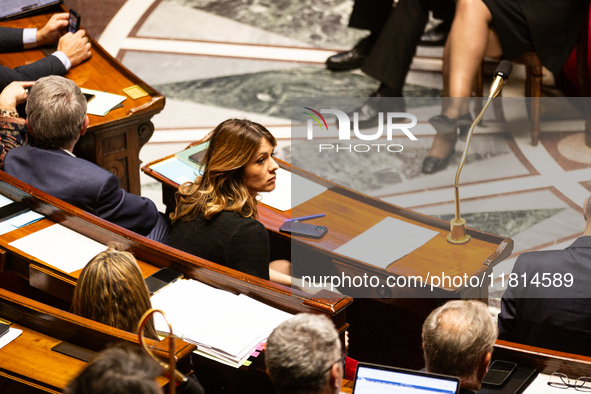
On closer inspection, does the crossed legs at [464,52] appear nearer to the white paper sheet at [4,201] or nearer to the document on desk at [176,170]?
the document on desk at [176,170]

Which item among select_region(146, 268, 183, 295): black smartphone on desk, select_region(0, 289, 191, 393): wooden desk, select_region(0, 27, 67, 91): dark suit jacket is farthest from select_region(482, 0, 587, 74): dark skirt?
select_region(0, 289, 191, 393): wooden desk

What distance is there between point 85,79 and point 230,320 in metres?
1.98

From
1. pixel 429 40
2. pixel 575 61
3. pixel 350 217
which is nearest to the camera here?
pixel 350 217

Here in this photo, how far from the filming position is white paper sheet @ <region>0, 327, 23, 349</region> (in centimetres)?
175

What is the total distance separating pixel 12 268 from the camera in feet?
7.06

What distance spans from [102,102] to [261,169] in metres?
1.17

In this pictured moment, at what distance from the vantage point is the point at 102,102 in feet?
10.6

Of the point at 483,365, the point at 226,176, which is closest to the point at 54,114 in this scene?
the point at 226,176

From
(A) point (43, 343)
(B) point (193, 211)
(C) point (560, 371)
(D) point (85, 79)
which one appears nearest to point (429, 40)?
(D) point (85, 79)

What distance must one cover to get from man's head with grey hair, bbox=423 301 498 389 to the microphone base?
76 cm

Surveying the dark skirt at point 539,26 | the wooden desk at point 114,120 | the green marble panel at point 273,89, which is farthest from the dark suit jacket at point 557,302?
the green marble panel at point 273,89

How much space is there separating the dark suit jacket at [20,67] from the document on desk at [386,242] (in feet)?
5.83

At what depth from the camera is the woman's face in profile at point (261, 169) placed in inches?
94.4

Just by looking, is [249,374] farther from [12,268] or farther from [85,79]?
[85,79]
